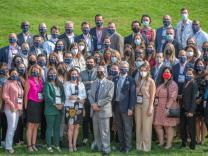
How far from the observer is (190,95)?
655 inches

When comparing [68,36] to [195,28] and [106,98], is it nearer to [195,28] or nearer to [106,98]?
[106,98]

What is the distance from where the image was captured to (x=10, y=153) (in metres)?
16.4

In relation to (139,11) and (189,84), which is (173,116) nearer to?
(189,84)

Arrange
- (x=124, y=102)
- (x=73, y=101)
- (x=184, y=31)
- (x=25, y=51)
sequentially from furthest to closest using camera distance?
(x=184, y=31) → (x=25, y=51) → (x=73, y=101) → (x=124, y=102)

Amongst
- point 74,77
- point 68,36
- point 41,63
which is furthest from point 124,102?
point 68,36

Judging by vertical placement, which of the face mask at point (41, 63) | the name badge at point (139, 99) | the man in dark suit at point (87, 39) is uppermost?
the man in dark suit at point (87, 39)

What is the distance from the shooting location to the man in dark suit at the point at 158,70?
672 inches

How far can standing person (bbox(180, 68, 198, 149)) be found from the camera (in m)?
16.6

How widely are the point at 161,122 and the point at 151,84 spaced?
1.21m

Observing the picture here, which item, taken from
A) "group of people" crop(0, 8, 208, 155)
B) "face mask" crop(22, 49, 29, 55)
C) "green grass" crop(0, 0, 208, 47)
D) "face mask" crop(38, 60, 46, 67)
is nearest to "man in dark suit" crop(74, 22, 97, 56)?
"group of people" crop(0, 8, 208, 155)

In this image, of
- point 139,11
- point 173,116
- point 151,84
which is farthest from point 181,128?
point 139,11

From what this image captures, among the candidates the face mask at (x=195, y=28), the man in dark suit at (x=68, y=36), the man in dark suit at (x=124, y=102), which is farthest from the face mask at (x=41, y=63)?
the face mask at (x=195, y=28)

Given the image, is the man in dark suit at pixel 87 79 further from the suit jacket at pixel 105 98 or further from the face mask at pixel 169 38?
the face mask at pixel 169 38

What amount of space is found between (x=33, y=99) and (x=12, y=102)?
60 cm
